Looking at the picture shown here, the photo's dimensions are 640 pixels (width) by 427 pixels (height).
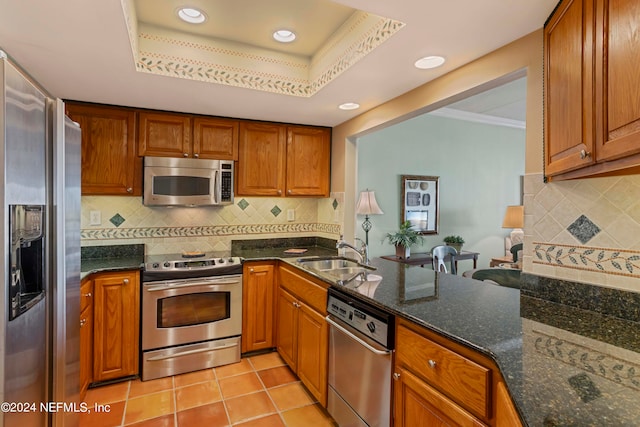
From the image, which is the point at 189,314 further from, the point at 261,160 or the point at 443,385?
the point at 443,385

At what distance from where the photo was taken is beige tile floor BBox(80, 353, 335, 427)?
2.13 m

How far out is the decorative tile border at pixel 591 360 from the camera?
2.97ft

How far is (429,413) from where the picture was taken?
4.34 feet

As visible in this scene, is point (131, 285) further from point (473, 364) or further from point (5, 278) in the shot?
point (473, 364)

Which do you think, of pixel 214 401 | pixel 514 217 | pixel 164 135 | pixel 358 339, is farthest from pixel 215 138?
pixel 514 217

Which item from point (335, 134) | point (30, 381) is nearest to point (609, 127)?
point (30, 381)

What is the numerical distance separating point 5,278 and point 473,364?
1434 millimetres

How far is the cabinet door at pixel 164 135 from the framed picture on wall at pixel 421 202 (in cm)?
278

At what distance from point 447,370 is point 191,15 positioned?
7.36ft

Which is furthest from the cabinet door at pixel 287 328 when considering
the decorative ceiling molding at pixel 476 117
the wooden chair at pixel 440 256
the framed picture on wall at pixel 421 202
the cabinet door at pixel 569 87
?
the decorative ceiling molding at pixel 476 117

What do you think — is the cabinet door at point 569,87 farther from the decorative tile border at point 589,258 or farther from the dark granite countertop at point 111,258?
the dark granite countertop at point 111,258

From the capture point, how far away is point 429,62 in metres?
1.95

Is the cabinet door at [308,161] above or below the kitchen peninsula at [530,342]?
above

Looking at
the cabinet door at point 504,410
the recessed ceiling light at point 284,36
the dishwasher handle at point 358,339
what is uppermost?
the recessed ceiling light at point 284,36
